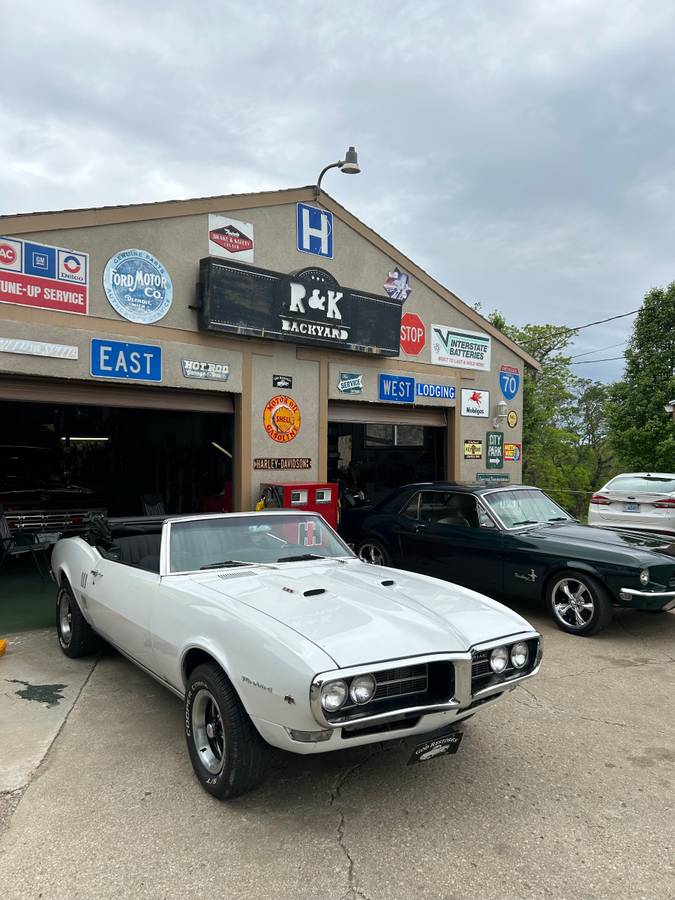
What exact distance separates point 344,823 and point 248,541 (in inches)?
75.2

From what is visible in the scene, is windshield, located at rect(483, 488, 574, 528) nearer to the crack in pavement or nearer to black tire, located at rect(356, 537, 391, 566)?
black tire, located at rect(356, 537, 391, 566)

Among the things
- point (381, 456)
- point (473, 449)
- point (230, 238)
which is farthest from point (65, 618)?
point (381, 456)

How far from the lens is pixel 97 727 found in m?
3.92

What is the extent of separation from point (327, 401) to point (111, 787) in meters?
7.07

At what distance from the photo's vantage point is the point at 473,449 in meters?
12.0

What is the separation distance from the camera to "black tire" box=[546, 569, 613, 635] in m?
5.86

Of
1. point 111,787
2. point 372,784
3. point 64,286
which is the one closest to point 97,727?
point 111,787

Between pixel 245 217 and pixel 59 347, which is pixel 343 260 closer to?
pixel 245 217

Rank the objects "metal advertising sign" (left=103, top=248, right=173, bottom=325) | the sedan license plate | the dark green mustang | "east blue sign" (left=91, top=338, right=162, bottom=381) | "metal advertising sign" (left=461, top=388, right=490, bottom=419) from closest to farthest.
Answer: the sedan license plate, the dark green mustang, "east blue sign" (left=91, top=338, right=162, bottom=381), "metal advertising sign" (left=103, top=248, right=173, bottom=325), "metal advertising sign" (left=461, top=388, right=490, bottom=419)

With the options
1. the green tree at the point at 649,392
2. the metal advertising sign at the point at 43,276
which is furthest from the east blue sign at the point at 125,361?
the green tree at the point at 649,392

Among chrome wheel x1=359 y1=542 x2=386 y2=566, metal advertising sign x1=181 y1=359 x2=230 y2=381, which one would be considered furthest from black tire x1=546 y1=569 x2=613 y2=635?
metal advertising sign x1=181 y1=359 x2=230 y2=381

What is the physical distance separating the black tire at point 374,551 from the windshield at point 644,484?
449 cm

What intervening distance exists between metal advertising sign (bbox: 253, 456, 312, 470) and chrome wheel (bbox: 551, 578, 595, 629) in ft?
14.3

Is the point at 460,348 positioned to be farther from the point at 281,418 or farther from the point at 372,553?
the point at 372,553
